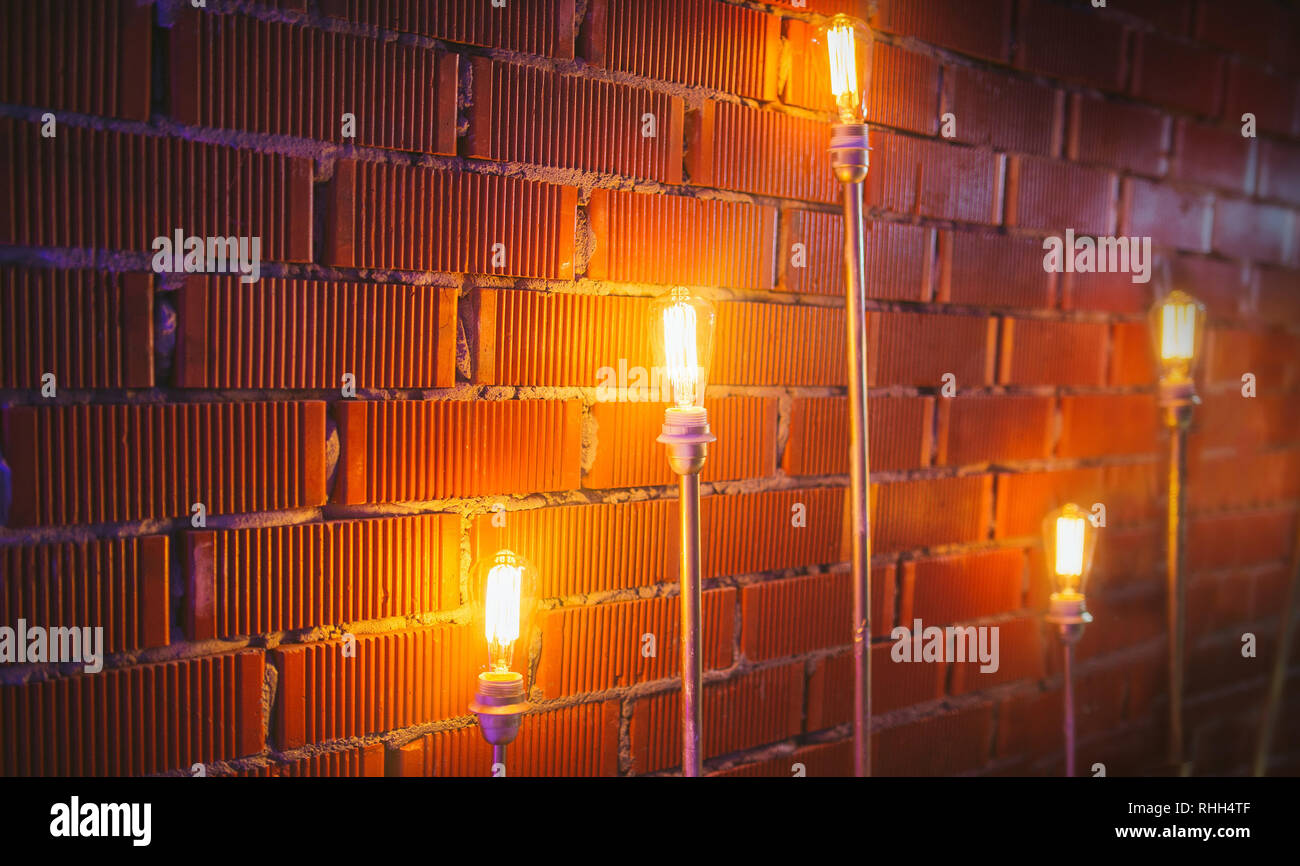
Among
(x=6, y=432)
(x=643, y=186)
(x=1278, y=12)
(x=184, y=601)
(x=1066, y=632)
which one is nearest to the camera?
(x=6, y=432)

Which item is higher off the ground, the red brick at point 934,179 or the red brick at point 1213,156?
the red brick at point 1213,156

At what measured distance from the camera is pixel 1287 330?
2.56 meters

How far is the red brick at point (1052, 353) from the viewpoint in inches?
77.6

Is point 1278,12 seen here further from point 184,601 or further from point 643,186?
point 184,601

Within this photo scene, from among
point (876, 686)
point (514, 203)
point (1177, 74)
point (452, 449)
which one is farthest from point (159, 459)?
point (1177, 74)

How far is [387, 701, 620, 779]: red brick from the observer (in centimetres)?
138

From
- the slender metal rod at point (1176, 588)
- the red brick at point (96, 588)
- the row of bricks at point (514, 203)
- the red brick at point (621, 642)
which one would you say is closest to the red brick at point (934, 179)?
the row of bricks at point (514, 203)

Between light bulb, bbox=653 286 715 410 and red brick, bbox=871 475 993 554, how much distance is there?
660 mm

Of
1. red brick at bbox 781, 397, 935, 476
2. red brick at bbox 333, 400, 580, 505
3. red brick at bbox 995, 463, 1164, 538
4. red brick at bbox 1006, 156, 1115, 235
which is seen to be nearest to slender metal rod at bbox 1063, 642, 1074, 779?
red brick at bbox 995, 463, 1164, 538

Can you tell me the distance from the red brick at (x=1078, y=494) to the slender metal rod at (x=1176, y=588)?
0.31 feet

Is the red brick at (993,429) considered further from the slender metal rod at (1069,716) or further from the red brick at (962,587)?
the slender metal rod at (1069,716)

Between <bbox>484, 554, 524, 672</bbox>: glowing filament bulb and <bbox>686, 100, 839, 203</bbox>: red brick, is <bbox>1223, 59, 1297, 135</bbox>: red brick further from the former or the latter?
<bbox>484, 554, 524, 672</bbox>: glowing filament bulb
